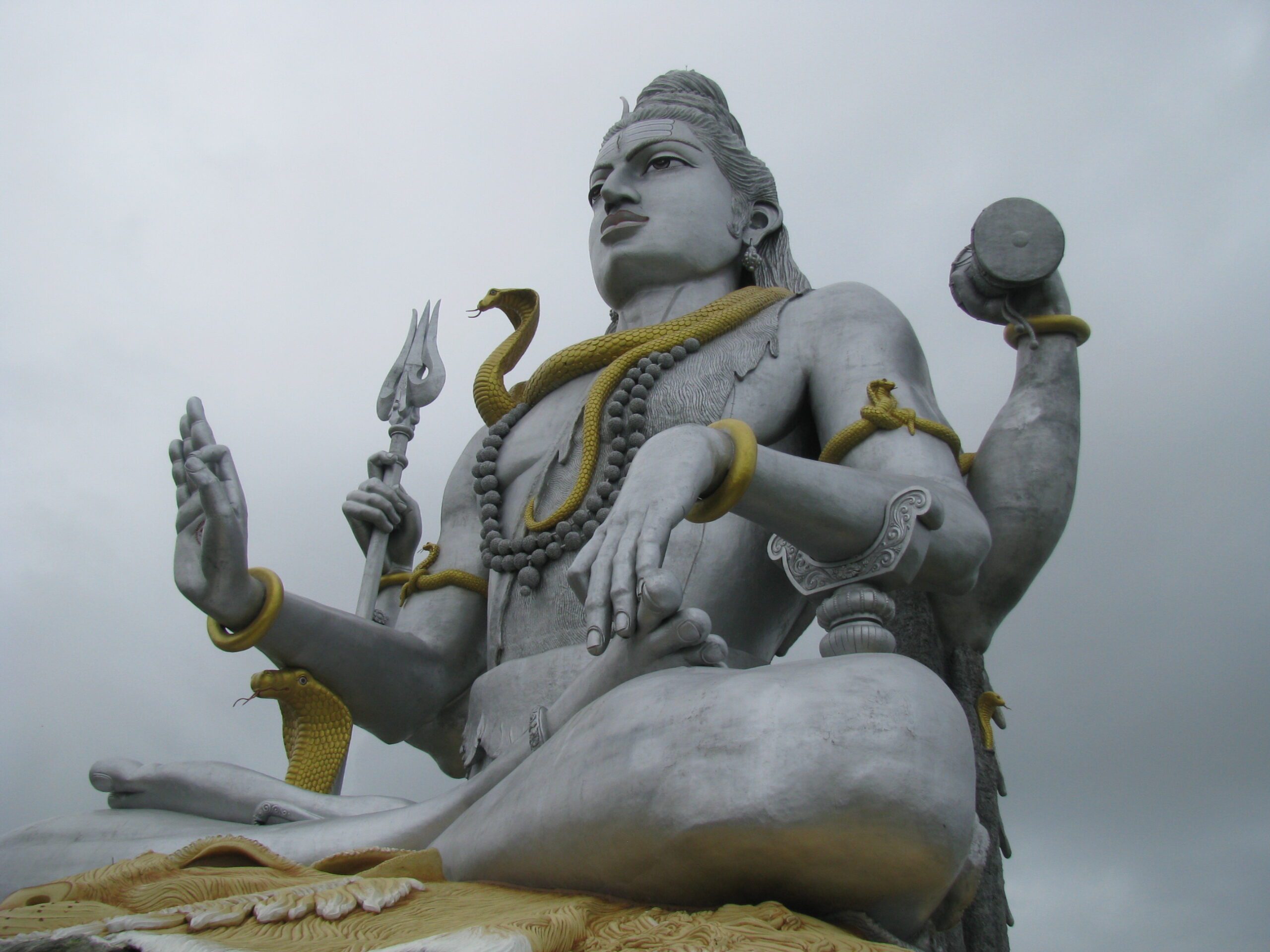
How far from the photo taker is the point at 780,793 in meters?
3.24

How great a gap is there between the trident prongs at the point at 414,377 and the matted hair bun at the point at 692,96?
1.66m

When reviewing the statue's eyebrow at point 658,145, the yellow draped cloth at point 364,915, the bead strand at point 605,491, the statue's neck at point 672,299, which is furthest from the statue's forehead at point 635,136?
the yellow draped cloth at point 364,915

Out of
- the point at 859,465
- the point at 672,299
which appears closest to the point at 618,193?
the point at 672,299

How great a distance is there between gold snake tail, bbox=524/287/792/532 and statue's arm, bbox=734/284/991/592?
0.79 feet

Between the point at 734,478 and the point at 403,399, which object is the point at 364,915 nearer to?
the point at 734,478

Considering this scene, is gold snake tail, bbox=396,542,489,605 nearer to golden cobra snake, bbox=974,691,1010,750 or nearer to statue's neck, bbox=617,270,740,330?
statue's neck, bbox=617,270,740,330

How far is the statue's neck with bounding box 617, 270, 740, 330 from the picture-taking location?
6.20 meters

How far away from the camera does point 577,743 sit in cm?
377

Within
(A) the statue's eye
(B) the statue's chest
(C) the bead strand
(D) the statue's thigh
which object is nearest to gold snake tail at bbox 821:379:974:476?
(B) the statue's chest

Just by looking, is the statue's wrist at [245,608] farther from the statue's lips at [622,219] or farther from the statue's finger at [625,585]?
the statue's lips at [622,219]

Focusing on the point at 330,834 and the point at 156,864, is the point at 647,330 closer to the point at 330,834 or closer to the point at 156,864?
the point at 330,834

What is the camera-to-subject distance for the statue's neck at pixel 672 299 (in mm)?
→ 6203

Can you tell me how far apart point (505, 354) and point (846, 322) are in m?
1.93

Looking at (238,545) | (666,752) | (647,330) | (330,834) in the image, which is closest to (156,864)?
(330,834)
